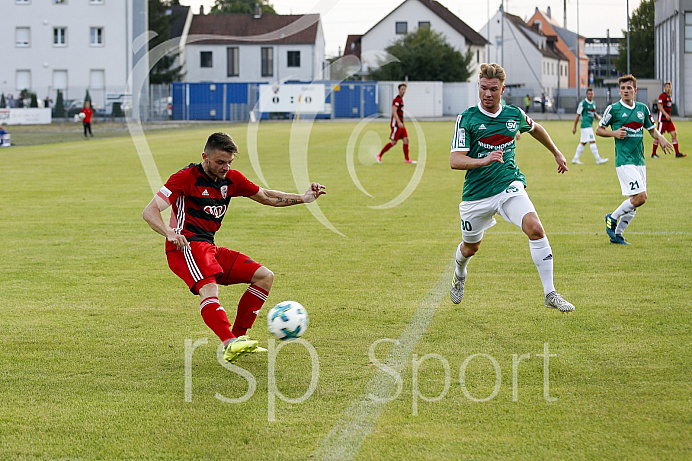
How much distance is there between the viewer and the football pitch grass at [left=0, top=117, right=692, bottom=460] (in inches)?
173

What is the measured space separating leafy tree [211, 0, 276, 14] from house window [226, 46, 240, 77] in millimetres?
30483

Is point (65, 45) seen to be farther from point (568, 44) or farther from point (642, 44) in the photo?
point (568, 44)

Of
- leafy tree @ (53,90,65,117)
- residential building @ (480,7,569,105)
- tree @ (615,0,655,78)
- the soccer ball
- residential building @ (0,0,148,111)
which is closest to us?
the soccer ball

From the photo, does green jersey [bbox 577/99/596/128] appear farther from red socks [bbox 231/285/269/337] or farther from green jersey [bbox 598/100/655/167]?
red socks [bbox 231/285/269/337]

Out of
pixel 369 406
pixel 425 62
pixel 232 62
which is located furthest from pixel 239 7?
pixel 369 406

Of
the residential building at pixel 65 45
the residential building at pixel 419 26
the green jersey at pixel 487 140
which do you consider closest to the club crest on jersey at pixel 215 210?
the green jersey at pixel 487 140

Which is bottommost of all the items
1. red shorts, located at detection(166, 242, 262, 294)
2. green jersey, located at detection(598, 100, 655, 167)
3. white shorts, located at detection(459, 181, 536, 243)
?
red shorts, located at detection(166, 242, 262, 294)

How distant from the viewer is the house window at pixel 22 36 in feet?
230

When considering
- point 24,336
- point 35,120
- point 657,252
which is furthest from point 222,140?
point 35,120

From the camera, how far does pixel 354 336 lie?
645 cm

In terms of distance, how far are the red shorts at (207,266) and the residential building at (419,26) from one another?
8512 centimetres

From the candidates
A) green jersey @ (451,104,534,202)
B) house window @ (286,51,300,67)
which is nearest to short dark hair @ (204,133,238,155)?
green jersey @ (451,104,534,202)

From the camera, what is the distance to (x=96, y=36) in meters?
69.8

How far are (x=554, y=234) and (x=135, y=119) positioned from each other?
53292 mm
